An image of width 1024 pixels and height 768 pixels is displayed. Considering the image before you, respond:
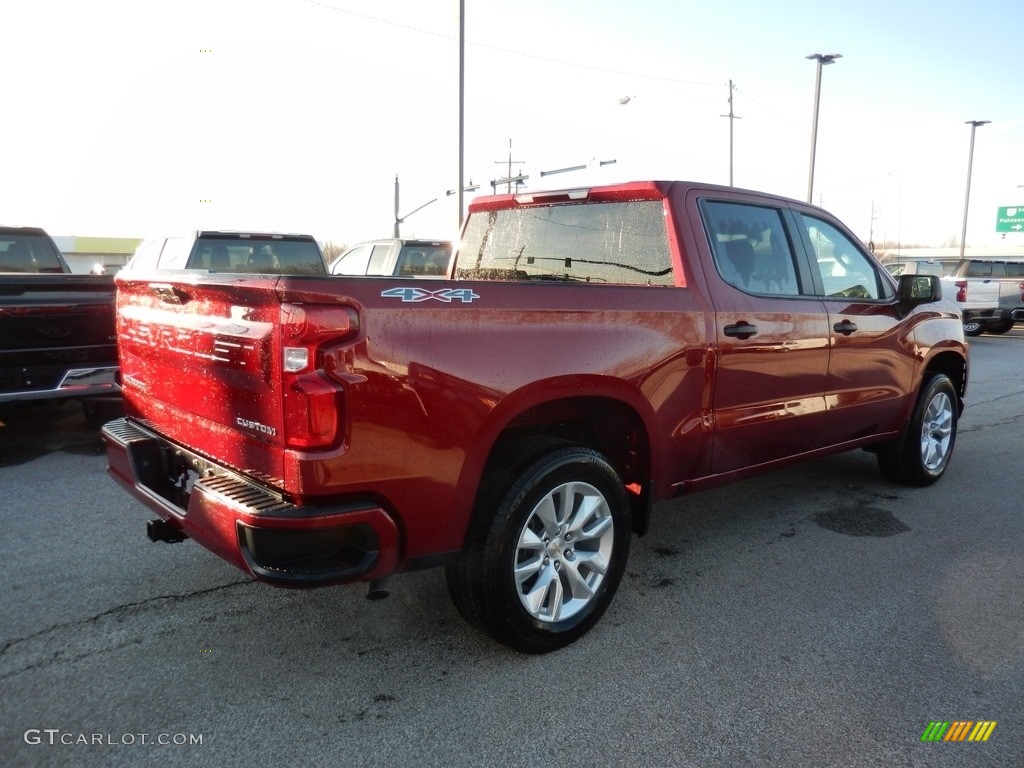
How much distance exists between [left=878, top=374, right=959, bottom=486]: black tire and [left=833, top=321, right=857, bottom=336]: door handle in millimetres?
1201

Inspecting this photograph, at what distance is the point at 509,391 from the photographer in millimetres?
2885

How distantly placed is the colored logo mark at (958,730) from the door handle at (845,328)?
2292 mm

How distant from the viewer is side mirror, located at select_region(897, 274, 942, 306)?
16.4 ft

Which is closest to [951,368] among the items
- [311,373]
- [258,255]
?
[311,373]

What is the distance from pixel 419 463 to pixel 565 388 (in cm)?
71

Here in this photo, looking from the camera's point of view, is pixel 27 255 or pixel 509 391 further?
pixel 27 255

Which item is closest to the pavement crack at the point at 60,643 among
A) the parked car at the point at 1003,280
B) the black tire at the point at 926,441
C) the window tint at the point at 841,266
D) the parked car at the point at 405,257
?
the window tint at the point at 841,266

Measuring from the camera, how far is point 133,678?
9.56 feet

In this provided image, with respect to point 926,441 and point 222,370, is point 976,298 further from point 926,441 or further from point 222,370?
point 222,370

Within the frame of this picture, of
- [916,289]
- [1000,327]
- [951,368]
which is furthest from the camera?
[1000,327]

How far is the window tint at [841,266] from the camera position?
457 centimetres

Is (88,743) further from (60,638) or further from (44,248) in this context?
(44,248)

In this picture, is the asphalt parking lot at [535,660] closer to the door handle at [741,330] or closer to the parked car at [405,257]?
the door handle at [741,330]

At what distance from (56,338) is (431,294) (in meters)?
4.27
